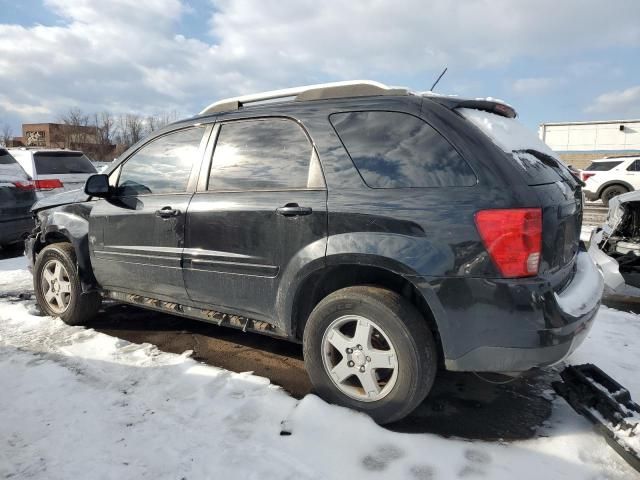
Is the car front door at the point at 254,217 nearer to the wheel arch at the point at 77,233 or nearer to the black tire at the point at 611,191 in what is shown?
the wheel arch at the point at 77,233

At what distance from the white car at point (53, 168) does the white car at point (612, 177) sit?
574 inches

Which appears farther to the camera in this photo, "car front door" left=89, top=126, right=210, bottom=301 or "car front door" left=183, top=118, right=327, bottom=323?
"car front door" left=89, top=126, right=210, bottom=301

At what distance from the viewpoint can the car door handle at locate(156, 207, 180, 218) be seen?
10.8 feet

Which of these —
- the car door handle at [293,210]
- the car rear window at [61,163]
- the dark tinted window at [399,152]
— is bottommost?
the car door handle at [293,210]

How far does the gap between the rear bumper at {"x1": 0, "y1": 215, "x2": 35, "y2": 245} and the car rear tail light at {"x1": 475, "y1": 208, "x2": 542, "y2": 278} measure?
7.29 m

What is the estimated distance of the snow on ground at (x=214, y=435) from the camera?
2.19m

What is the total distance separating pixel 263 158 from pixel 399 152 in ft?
3.11

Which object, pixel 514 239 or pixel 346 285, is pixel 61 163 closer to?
pixel 346 285

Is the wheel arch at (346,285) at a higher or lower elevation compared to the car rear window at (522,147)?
lower

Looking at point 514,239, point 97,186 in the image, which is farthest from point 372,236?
point 97,186

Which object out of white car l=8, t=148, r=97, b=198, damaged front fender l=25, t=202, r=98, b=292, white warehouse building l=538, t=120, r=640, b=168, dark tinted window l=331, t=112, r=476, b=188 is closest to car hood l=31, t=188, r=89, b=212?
damaged front fender l=25, t=202, r=98, b=292

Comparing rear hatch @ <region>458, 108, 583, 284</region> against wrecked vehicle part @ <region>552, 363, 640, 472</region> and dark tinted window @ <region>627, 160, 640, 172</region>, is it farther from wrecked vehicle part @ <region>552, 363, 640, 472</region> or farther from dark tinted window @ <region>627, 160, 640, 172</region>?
dark tinted window @ <region>627, 160, 640, 172</region>

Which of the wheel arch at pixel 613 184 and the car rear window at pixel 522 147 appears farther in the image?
the wheel arch at pixel 613 184

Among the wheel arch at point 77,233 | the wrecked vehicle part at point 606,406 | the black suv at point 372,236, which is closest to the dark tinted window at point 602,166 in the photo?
the black suv at point 372,236
